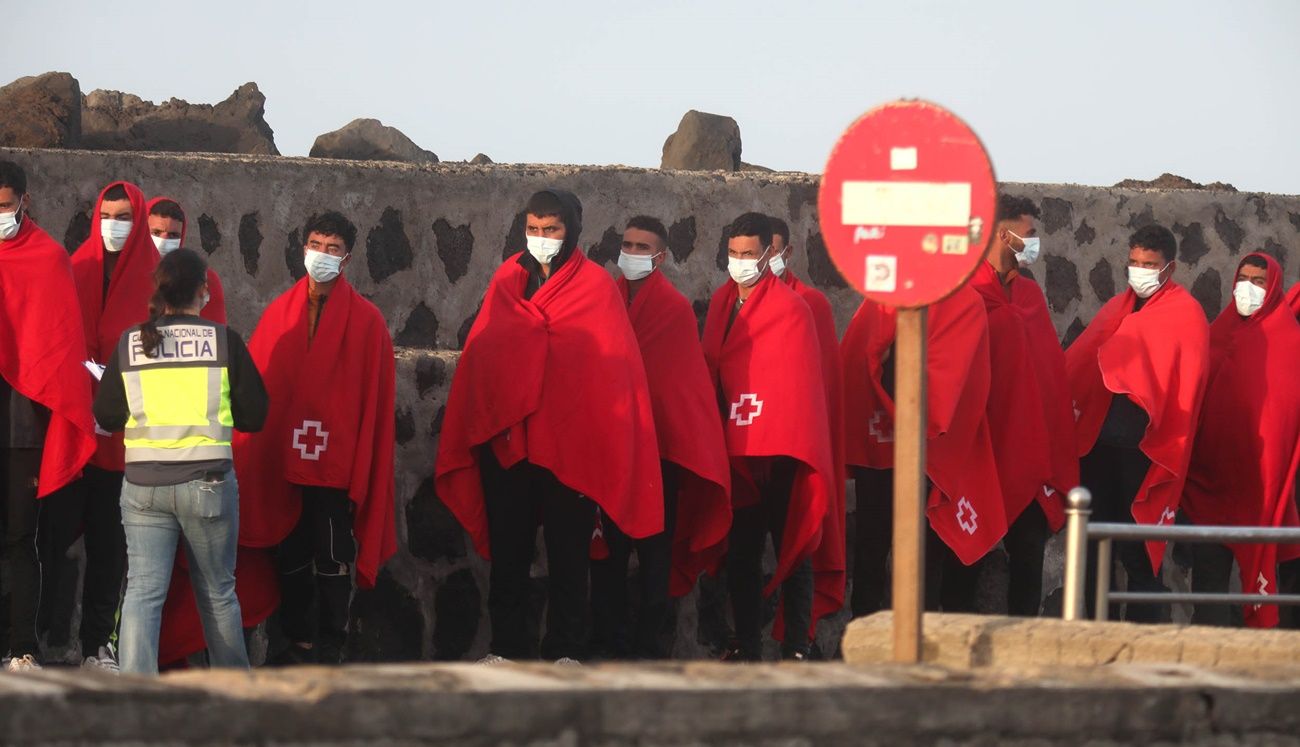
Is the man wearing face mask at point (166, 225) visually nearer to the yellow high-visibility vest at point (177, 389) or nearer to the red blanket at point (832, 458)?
the yellow high-visibility vest at point (177, 389)

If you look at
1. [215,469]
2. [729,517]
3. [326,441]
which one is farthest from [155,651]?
[729,517]

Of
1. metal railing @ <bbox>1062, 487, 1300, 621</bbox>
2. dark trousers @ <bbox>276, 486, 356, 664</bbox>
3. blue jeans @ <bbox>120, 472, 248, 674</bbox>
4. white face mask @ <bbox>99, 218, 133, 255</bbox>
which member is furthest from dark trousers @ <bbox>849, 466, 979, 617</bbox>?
white face mask @ <bbox>99, 218, 133, 255</bbox>

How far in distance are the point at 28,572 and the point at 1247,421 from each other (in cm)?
503

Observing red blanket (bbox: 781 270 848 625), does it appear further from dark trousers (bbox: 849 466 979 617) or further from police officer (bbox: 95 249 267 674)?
police officer (bbox: 95 249 267 674)

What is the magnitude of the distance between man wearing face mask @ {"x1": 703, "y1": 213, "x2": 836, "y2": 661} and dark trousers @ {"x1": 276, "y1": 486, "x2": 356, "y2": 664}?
1585 mm

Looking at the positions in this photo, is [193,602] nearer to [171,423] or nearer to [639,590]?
[171,423]

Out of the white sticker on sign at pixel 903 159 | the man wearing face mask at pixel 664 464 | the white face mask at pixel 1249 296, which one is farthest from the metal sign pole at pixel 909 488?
the white face mask at pixel 1249 296

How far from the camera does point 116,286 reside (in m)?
8.48

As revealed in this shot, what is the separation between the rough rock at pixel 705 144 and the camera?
11.9 m

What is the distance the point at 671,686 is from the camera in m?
4.57

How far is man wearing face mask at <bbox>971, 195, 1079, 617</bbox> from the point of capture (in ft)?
30.6

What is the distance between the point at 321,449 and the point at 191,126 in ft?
14.8

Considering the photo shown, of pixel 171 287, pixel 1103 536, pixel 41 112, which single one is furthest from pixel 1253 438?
pixel 41 112

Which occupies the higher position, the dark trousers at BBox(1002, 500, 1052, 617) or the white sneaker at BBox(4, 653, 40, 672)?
the dark trousers at BBox(1002, 500, 1052, 617)
